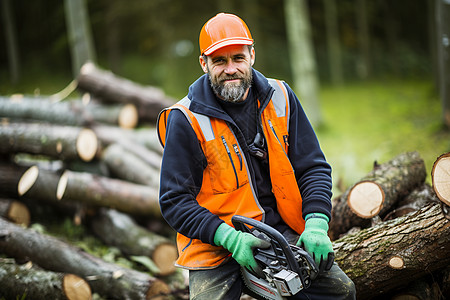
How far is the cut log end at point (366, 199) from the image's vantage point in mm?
3172

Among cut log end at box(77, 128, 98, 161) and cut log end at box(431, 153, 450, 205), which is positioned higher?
cut log end at box(77, 128, 98, 161)

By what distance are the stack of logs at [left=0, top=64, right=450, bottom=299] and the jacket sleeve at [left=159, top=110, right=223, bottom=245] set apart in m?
1.22

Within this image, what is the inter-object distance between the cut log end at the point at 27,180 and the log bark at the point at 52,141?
1.08ft

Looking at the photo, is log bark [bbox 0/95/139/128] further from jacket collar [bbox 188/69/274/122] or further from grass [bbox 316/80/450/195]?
jacket collar [bbox 188/69/274/122]

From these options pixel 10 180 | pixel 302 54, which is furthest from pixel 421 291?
pixel 302 54

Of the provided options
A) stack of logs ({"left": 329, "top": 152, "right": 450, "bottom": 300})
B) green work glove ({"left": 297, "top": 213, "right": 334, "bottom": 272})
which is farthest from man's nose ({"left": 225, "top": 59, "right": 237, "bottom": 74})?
stack of logs ({"left": 329, "top": 152, "right": 450, "bottom": 300})

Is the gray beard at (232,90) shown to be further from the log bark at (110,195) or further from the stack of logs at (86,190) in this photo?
the log bark at (110,195)

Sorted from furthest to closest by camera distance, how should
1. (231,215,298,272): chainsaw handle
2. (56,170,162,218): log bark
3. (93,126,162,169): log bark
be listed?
1. (93,126,162,169): log bark
2. (56,170,162,218): log bark
3. (231,215,298,272): chainsaw handle

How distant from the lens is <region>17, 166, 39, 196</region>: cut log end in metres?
4.92

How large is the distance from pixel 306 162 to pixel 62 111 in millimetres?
4811

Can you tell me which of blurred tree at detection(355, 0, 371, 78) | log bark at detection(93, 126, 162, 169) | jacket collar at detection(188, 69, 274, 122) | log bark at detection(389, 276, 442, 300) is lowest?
log bark at detection(389, 276, 442, 300)

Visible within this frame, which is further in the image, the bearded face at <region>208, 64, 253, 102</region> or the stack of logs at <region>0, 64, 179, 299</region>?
the stack of logs at <region>0, 64, 179, 299</region>

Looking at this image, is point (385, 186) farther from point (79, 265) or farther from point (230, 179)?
point (79, 265)

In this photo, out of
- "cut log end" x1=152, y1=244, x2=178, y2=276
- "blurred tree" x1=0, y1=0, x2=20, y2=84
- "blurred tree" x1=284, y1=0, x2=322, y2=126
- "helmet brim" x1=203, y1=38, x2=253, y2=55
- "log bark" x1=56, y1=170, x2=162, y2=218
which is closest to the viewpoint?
"helmet brim" x1=203, y1=38, x2=253, y2=55
